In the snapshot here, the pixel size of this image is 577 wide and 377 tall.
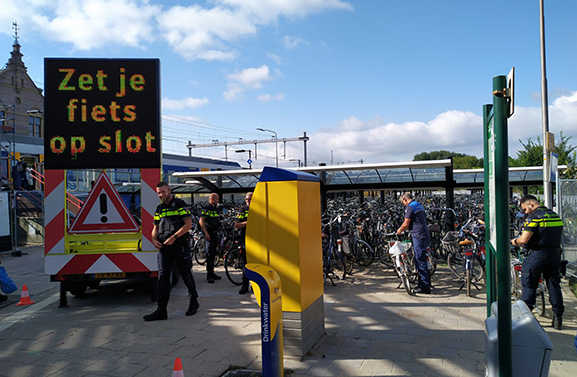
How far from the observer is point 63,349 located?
14.8 ft

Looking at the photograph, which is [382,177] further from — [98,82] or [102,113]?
[98,82]

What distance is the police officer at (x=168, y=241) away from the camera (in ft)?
18.1

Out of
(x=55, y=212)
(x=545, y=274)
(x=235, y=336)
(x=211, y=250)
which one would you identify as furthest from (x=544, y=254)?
(x=55, y=212)

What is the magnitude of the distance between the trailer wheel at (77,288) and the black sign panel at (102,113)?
2.05 meters

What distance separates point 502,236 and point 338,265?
6.23 m

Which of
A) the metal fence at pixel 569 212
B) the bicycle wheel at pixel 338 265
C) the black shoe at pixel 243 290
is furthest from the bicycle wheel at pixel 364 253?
the metal fence at pixel 569 212

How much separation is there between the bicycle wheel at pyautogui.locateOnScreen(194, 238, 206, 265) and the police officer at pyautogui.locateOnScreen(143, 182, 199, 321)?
4.78m

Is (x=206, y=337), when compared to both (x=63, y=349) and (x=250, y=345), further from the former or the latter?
(x=63, y=349)

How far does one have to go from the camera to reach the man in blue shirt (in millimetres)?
6695

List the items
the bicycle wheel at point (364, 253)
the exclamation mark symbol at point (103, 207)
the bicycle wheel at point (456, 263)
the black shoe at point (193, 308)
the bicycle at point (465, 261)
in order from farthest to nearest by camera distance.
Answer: the bicycle wheel at point (364, 253) < the bicycle wheel at point (456, 263) < the bicycle at point (465, 261) < the exclamation mark symbol at point (103, 207) < the black shoe at point (193, 308)

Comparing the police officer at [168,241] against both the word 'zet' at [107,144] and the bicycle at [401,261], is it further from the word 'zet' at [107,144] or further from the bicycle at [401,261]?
the bicycle at [401,261]

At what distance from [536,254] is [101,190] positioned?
5998 millimetres

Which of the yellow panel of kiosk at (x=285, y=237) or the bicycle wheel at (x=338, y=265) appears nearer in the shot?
the yellow panel of kiosk at (x=285, y=237)

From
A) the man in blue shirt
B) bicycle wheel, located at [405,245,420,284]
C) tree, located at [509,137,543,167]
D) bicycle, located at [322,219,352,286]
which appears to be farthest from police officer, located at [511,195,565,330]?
tree, located at [509,137,543,167]
